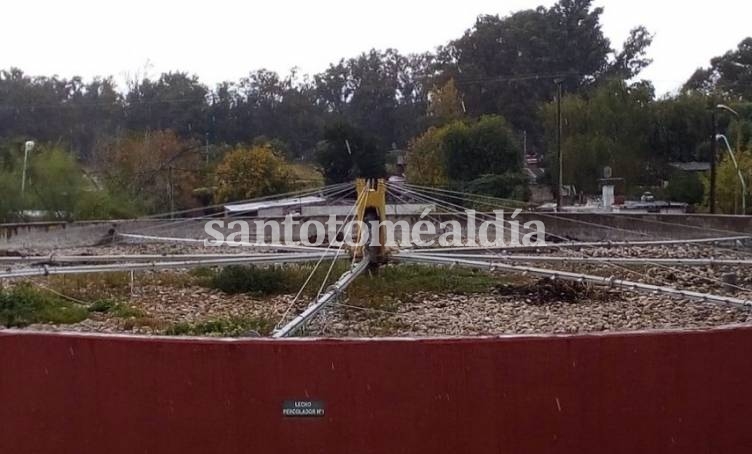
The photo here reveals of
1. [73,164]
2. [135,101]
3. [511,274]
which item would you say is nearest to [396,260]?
[511,274]

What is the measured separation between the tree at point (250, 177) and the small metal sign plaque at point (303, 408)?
79.1 ft

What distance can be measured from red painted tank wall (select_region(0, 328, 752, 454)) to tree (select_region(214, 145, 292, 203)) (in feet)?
78.8

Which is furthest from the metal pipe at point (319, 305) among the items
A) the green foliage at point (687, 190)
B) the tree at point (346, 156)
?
the green foliage at point (687, 190)

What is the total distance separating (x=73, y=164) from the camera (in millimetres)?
23797

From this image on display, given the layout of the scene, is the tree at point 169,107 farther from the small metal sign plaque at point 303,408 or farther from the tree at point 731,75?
the small metal sign plaque at point 303,408

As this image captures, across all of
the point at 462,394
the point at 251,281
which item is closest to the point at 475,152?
the point at 251,281

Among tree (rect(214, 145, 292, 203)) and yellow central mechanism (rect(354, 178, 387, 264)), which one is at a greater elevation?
tree (rect(214, 145, 292, 203))

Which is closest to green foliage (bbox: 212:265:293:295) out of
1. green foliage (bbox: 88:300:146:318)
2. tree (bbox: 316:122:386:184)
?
green foliage (bbox: 88:300:146:318)

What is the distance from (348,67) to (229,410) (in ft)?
155

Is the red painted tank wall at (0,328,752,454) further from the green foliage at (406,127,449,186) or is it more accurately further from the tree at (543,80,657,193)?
the tree at (543,80,657,193)

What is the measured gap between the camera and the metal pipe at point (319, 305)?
6.49 m

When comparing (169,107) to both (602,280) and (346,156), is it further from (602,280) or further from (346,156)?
(602,280)

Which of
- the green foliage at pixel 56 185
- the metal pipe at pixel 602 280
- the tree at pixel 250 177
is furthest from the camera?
the tree at pixel 250 177

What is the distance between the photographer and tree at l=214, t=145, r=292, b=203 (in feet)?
91.2
